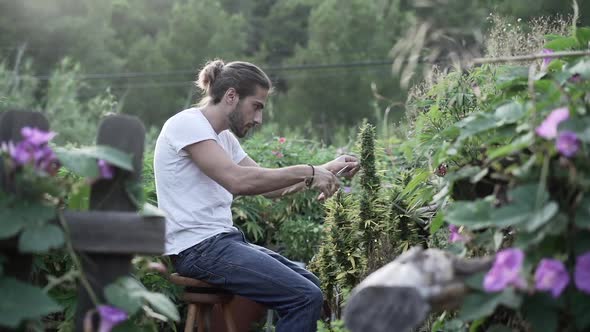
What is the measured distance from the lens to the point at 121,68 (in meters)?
26.8

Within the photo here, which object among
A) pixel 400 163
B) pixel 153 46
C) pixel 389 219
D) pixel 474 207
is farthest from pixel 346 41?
pixel 474 207

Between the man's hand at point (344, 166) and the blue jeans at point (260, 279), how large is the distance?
2.06 ft

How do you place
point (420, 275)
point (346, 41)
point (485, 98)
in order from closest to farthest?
point (420, 275) < point (485, 98) < point (346, 41)

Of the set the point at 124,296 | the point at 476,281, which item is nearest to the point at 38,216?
the point at 124,296

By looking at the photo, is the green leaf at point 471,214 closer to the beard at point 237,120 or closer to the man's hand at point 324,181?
the man's hand at point 324,181

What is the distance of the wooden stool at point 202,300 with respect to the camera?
3.29 meters

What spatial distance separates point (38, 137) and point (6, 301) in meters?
0.39

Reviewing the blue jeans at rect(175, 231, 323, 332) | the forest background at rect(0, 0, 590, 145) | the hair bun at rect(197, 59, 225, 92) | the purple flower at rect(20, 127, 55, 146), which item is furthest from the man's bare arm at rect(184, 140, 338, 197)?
the forest background at rect(0, 0, 590, 145)

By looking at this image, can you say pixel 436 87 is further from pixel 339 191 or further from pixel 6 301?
pixel 6 301

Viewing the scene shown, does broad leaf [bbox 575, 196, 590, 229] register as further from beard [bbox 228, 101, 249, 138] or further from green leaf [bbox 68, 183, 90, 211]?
beard [bbox 228, 101, 249, 138]

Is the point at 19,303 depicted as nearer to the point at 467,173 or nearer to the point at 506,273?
the point at 506,273

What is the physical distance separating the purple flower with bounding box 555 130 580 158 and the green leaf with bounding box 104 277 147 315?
1034 mm

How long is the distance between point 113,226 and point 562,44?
1.45 metres

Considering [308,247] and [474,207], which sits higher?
[474,207]
